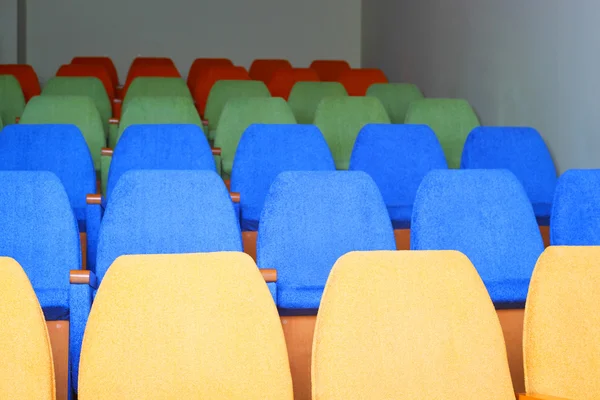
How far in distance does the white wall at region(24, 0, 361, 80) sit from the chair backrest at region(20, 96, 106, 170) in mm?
3377

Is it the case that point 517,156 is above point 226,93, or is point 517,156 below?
below

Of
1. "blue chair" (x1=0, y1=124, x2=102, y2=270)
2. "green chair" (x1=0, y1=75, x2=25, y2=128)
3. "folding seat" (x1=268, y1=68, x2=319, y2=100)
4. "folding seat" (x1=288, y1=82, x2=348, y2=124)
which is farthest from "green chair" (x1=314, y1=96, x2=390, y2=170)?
"green chair" (x1=0, y1=75, x2=25, y2=128)

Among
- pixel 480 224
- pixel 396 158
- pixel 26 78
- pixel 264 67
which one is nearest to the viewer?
pixel 480 224

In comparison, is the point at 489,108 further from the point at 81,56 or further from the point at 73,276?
the point at 81,56

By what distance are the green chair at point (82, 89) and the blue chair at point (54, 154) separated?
→ 1.52 metres

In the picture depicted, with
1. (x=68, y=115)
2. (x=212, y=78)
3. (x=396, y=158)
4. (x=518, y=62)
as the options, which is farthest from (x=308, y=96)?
(x=396, y=158)

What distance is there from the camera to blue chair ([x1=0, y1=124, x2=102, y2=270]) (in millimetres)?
3080

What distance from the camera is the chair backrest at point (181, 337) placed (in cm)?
154

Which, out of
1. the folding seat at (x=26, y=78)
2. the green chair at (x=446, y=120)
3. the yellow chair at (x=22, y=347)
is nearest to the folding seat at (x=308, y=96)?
the green chair at (x=446, y=120)

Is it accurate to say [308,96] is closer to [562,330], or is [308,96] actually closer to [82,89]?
[82,89]

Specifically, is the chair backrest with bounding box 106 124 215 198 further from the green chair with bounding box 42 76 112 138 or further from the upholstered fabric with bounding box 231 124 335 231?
the green chair with bounding box 42 76 112 138

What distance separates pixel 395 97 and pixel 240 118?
46.5 inches

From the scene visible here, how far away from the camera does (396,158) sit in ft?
10.9

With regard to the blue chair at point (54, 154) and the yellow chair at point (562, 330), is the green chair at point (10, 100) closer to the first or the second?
the blue chair at point (54, 154)
